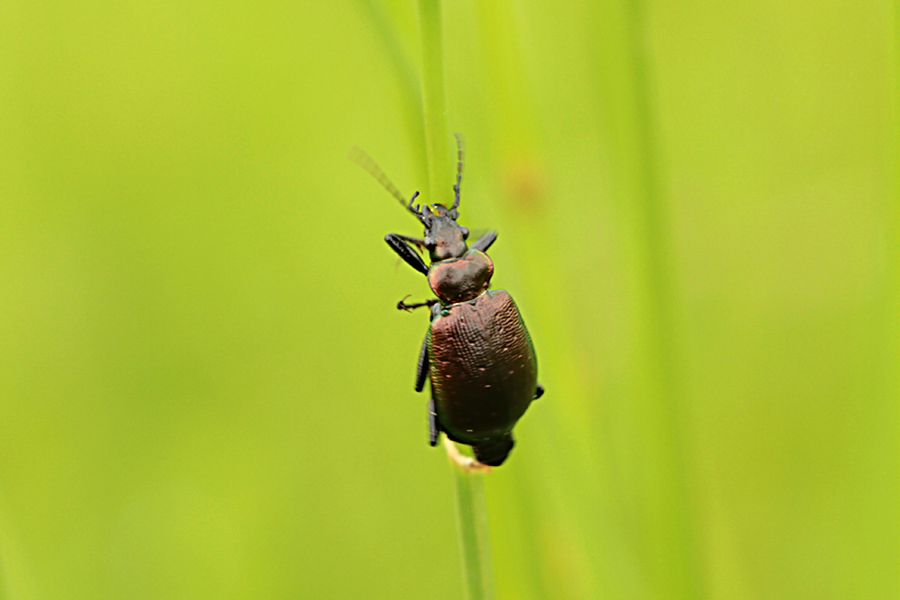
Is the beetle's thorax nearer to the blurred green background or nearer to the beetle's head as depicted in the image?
the beetle's head

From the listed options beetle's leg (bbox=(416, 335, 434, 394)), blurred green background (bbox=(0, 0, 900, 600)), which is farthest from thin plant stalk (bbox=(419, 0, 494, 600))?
beetle's leg (bbox=(416, 335, 434, 394))

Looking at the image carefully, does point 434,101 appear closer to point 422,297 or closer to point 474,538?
point 474,538

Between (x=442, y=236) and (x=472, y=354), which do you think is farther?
(x=442, y=236)

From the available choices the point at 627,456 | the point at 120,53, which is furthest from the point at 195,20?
the point at 627,456

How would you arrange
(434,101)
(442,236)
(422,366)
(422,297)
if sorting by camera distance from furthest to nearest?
(422,297)
(442,236)
(422,366)
(434,101)

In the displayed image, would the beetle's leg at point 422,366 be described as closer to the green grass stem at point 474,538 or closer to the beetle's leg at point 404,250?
the beetle's leg at point 404,250

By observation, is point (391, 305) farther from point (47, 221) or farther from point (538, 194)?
point (538, 194)

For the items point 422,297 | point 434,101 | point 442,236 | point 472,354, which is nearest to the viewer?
point 434,101

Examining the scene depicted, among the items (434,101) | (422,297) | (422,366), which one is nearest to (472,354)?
(422,366)
